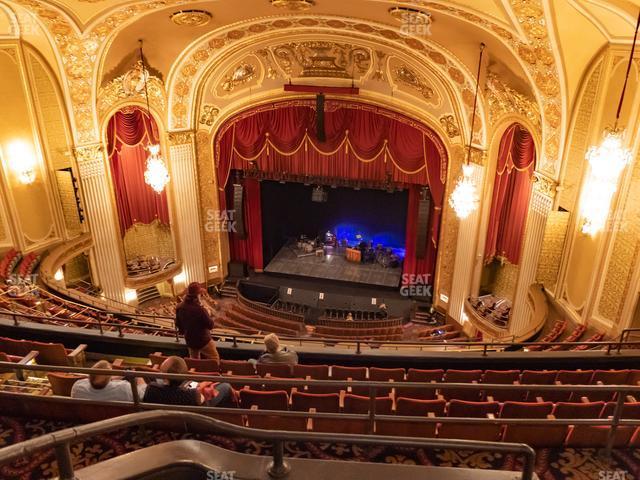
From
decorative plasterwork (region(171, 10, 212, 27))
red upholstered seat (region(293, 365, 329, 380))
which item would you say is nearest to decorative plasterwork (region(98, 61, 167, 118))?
decorative plasterwork (region(171, 10, 212, 27))

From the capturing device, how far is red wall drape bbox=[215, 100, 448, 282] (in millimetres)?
12258

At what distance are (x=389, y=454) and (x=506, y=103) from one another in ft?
25.4

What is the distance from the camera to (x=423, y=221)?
42.9ft

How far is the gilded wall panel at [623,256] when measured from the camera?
6.56m

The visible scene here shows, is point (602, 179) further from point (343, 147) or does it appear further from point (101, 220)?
point (101, 220)

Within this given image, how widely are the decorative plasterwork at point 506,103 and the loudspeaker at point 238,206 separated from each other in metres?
6.86

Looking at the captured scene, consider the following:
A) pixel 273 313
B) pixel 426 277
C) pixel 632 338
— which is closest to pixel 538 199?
pixel 632 338

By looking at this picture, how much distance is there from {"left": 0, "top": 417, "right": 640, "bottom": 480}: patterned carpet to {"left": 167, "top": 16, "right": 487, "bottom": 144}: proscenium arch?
298 inches

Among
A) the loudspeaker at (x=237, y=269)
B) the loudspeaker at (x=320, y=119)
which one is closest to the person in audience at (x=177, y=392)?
the loudspeaker at (x=320, y=119)

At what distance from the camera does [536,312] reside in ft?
27.5

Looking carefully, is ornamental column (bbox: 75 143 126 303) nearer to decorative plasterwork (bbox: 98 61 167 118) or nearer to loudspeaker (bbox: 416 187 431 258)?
decorative plasterwork (bbox: 98 61 167 118)

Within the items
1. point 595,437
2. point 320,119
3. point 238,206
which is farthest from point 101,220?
point 595,437

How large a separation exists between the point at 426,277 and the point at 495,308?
2887mm

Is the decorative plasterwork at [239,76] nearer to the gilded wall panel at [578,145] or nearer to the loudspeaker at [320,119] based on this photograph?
the loudspeaker at [320,119]
